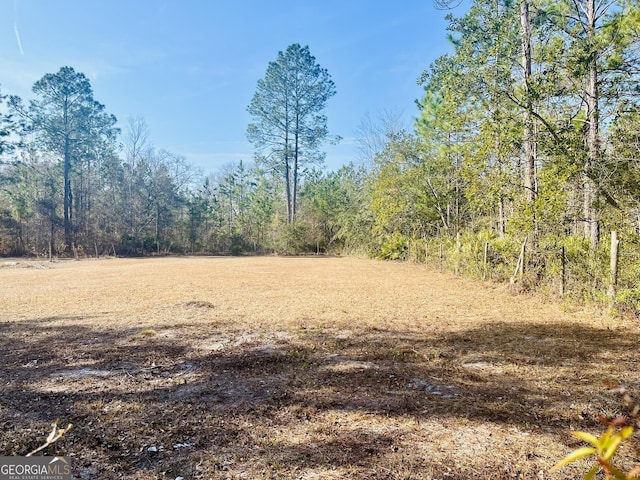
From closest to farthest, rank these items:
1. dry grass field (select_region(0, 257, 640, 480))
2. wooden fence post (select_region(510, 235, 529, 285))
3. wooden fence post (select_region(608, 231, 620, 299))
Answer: dry grass field (select_region(0, 257, 640, 480)) → wooden fence post (select_region(608, 231, 620, 299)) → wooden fence post (select_region(510, 235, 529, 285))

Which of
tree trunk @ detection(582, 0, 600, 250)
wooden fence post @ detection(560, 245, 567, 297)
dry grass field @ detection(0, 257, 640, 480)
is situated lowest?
dry grass field @ detection(0, 257, 640, 480)

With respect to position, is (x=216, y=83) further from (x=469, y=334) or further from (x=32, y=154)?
(x=469, y=334)

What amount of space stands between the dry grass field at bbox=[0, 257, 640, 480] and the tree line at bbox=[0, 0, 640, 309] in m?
1.84

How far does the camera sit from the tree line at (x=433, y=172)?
5633 mm

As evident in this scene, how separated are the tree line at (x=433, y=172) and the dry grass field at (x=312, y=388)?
1845mm

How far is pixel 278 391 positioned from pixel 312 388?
273 millimetres

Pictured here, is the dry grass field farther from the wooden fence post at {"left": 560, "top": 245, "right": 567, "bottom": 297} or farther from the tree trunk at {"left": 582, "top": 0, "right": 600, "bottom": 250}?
the tree trunk at {"left": 582, "top": 0, "right": 600, "bottom": 250}

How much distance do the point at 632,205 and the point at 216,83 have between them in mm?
17197

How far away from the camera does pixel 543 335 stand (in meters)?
4.56

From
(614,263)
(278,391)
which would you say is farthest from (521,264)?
(278,391)

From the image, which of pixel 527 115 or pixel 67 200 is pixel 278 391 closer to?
pixel 527 115

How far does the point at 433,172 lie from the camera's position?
571 inches

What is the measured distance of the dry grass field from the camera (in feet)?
6.76

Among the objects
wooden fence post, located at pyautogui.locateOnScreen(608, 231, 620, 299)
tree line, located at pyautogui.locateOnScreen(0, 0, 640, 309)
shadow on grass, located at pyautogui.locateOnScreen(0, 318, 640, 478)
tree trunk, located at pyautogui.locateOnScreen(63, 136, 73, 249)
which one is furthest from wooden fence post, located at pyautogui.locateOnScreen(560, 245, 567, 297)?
tree trunk, located at pyautogui.locateOnScreen(63, 136, 73, 249)
